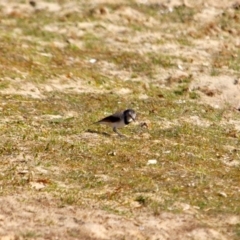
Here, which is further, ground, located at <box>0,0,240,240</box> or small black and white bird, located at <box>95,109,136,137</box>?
small black and white bird, located at <box>95,109,136,137</box>

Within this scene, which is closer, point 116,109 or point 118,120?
point 118,120

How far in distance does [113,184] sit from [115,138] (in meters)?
3.56

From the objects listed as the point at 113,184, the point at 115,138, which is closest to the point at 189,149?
the point at 115,138

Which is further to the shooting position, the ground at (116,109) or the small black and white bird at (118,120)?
the small black and white bird at (118,120)

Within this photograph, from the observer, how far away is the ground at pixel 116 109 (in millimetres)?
14711

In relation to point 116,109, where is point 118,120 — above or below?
above

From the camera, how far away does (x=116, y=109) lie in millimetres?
23188

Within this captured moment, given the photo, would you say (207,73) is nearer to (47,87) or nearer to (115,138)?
(47,87)

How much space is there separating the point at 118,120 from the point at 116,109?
3595 mm

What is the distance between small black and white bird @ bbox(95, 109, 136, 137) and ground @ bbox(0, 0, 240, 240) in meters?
0.33

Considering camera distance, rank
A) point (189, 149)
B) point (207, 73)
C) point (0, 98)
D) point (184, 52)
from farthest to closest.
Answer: point (184, 52), point (207, 73), point (0, 98), point (189, 149)

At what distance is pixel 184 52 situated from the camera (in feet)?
98.9

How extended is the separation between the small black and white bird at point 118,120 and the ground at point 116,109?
332mm

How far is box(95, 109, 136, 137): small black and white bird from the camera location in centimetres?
1961
